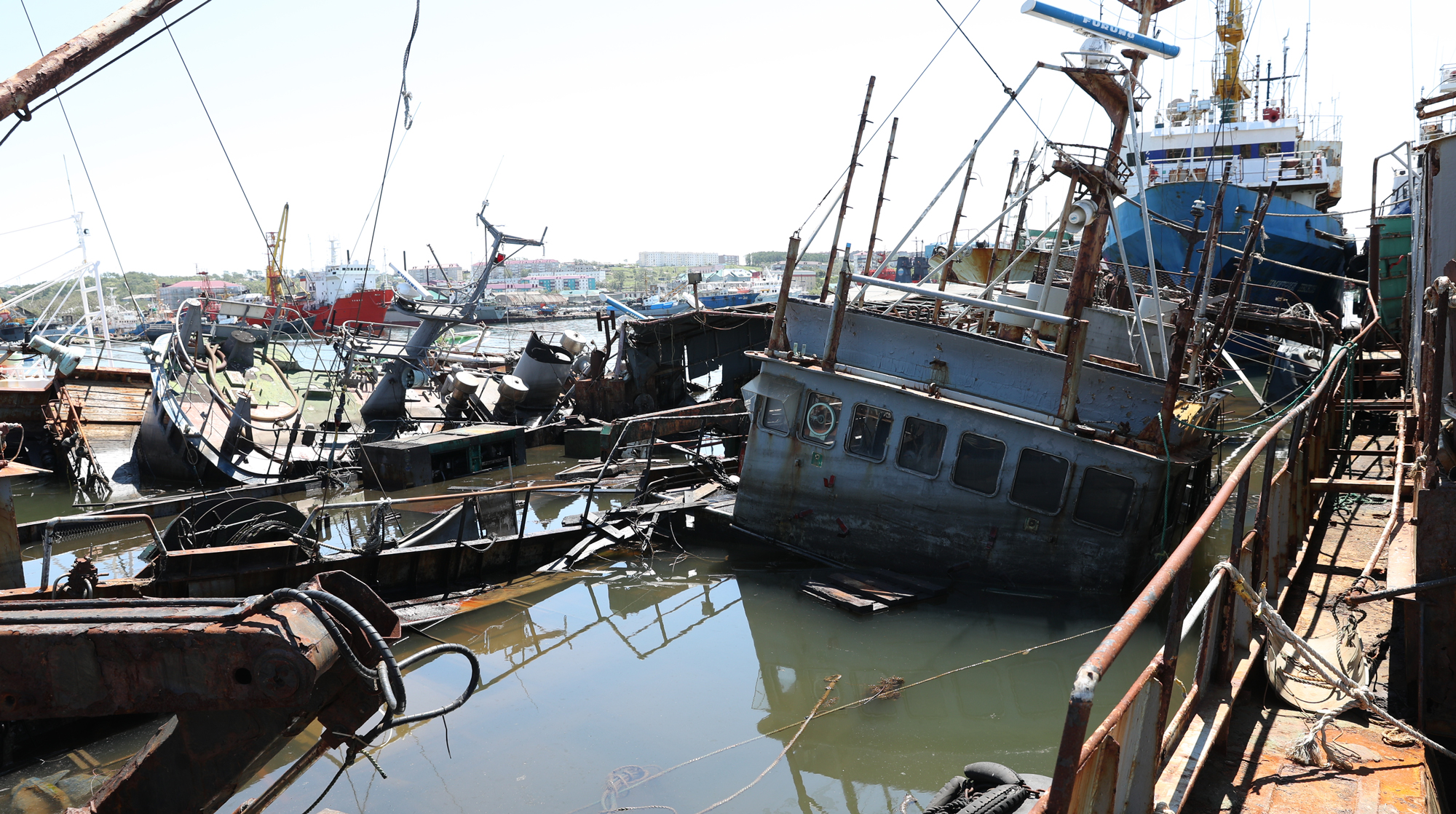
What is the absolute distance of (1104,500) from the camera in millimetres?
10570

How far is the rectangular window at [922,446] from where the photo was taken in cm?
1149

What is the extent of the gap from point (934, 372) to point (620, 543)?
222 inches

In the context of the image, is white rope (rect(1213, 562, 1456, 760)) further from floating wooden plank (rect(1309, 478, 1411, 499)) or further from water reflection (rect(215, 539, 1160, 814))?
water reflection (rect(215, 539, 1160, 814))


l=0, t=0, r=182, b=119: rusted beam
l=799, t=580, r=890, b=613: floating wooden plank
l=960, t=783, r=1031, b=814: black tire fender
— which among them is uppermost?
l=0, t=0, r=182, b=119: rusted beam

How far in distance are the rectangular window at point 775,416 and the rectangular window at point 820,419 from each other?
271mm

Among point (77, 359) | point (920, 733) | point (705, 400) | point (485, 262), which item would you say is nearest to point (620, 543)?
point (920, 733)

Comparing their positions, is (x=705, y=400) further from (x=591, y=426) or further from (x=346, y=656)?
(x=346, y=656)

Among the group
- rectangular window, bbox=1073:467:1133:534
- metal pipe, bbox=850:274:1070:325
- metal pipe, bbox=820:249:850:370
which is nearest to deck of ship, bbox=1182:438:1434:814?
rectangular window, bbox=1073:467:1133:534

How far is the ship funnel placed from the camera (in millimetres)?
20062

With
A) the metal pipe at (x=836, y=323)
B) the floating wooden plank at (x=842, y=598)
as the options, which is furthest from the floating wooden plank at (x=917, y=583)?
the metal pipe at (x=836, y=323)

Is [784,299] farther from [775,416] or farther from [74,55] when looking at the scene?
[74,55]

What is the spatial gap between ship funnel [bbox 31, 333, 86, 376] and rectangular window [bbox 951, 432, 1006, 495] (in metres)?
19.9

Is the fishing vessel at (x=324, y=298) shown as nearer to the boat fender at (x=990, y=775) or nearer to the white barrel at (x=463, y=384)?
the white barrel at (x=463, y=384)

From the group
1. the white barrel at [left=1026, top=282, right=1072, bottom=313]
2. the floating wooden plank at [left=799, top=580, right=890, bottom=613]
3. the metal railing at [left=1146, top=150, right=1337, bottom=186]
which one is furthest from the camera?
the metal railing at [left=1146, top=150, right=1337, bottom=186]
